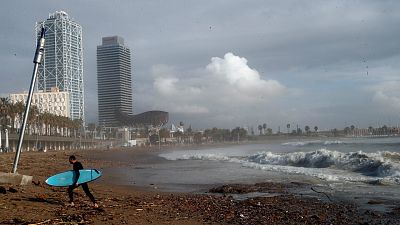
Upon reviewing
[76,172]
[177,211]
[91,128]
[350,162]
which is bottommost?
[350,162]

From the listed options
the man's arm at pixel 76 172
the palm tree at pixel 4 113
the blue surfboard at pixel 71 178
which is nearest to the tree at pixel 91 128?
the palm tree at pixel 4 113

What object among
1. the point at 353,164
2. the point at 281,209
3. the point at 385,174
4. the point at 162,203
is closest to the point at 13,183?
the point at 162,203

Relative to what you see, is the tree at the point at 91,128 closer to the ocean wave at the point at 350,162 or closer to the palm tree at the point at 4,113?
the palm tree at the point at 4,113

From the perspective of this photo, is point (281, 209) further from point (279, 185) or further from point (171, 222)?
point (279, 185)

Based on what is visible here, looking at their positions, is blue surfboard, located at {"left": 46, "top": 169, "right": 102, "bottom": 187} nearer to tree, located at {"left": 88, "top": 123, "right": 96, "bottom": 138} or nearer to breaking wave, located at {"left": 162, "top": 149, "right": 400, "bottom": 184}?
Result: breaking wave, located at {"left": 162, "top": 149, "right": 400, "bottom": 184}

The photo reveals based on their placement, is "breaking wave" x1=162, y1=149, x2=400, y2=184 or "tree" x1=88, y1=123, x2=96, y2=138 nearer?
"breaking wave" x1=162, y1=149, x2=400, y2=184

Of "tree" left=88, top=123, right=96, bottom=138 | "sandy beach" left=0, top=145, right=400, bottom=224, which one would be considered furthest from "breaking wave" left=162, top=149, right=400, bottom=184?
"tree" left=88, top=123, right=96, bottom=138

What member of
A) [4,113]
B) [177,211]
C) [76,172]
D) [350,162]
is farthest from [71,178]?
[4,113]

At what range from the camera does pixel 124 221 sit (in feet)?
31.4

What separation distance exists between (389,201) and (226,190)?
6.16 meters

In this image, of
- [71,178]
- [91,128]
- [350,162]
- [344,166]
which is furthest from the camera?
[91,128]

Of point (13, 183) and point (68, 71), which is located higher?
point (68, 71)

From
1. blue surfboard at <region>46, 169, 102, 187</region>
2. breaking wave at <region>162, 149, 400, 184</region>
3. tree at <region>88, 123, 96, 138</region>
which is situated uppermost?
tree at <region>88, 123, 96, 138</region>

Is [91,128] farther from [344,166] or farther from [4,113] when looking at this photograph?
[344,166]
